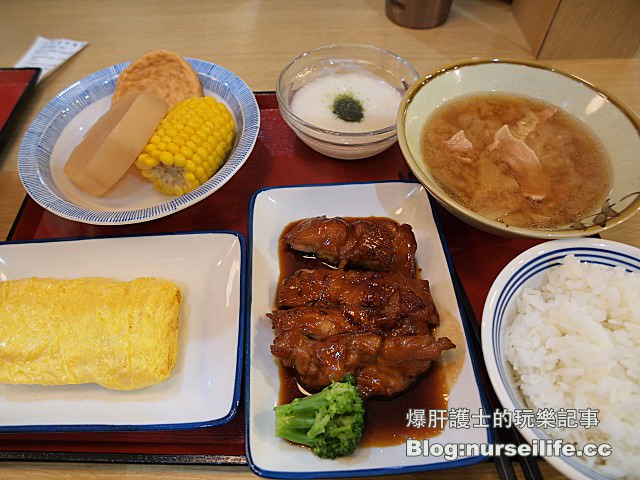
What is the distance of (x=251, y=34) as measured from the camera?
3635 millimetres

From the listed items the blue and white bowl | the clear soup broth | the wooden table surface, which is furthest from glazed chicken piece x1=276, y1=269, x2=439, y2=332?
the wooden table surface

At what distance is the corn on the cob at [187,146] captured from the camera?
2.18m

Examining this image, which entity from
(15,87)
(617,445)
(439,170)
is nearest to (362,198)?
(439,170)

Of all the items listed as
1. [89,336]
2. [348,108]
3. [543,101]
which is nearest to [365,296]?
[89,336]

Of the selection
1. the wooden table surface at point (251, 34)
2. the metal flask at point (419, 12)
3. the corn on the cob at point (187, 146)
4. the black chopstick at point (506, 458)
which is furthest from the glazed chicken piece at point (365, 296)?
the metal flask at point (419, 12)

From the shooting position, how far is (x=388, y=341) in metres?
1.68

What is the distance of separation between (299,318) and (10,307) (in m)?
1.24

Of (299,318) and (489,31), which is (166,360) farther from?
(489,31)

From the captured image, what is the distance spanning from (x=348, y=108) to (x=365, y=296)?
130cm

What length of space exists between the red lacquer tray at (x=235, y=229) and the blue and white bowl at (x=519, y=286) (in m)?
0.29

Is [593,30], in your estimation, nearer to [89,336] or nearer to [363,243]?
[363,243]

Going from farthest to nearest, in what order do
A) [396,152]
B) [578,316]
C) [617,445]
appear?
1. [396,152]
2. [578,316]
3. [617,445]

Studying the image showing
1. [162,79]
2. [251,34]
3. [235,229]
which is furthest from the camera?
[251,34]

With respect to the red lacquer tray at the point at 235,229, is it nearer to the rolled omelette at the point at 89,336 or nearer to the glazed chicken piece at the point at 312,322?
the rolled omelette at the point at 89,336
